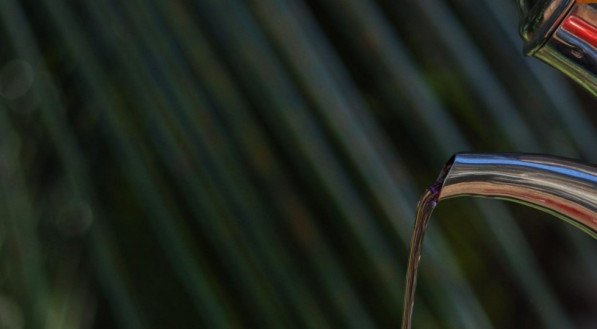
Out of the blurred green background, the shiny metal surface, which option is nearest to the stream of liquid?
the shiny metal surface

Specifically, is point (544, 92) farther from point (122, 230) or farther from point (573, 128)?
point (122, 230)

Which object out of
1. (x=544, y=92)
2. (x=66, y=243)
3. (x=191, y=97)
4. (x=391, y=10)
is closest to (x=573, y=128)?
(x=544, y=92)

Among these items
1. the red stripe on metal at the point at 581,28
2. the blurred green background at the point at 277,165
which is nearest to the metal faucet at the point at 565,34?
the red stripe on metal at the point at 581,28

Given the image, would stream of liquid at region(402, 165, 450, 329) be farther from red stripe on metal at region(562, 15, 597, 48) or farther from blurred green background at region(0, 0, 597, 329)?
blurred green background at region(0, 0, 597, 329)

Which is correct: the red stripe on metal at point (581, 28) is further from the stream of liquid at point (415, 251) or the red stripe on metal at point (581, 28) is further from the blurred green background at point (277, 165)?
the blurred green background at point (277, 165)

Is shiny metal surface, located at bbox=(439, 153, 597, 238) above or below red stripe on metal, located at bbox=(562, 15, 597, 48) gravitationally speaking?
below

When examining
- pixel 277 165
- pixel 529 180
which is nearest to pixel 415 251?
pixel 529 180
